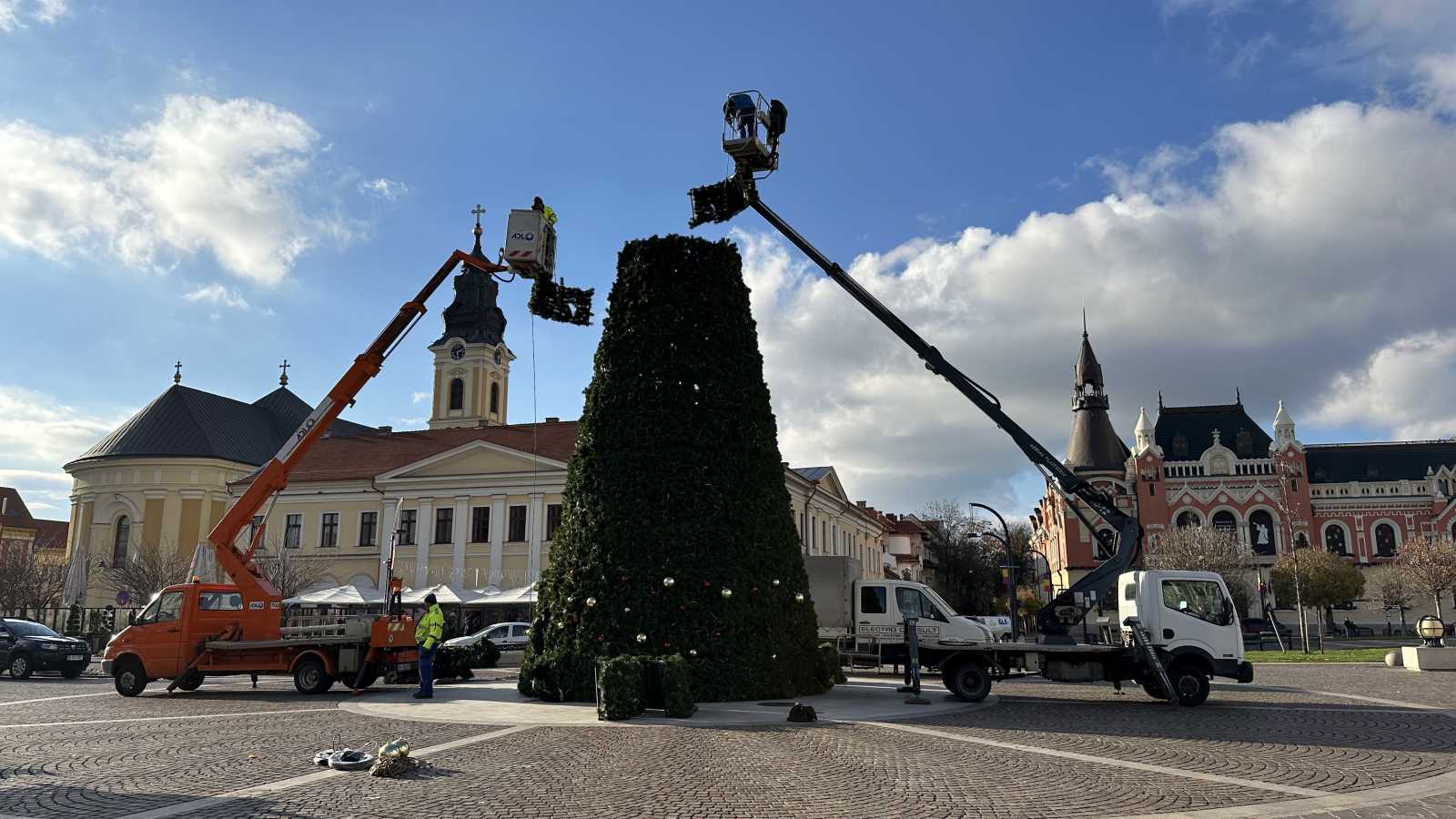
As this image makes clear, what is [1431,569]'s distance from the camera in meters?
48.5

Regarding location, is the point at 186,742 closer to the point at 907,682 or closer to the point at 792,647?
the point at 792,647

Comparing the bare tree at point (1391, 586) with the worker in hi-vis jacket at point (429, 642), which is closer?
the worker in hi-vis jacket at point (429, 642)

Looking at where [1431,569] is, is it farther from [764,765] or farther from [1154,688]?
[764,765]

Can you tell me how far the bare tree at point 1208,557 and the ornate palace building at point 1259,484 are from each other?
14.3m

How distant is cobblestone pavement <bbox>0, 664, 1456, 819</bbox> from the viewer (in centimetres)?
825

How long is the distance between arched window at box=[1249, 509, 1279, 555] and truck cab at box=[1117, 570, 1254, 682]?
69752mm

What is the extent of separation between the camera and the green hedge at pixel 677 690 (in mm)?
14383

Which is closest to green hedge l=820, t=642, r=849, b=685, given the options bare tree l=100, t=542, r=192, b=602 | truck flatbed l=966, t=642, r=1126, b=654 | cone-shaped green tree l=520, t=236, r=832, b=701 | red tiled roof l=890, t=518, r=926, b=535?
cone-shaped green tree l=520, t=236, r=832, b=701

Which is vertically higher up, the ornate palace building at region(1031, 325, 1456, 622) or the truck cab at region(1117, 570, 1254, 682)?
the ornate palace building at region(1031, 325, 1456, 622)

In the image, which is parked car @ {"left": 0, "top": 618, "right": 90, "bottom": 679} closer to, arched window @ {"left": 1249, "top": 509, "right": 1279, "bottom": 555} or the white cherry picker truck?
the white cherry picker truck

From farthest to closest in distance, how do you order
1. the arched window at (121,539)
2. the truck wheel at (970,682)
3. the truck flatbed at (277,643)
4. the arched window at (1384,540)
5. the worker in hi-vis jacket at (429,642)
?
the arched window at (1384,540) → the arched window at (121,539) → the truck flatbed at (277,643) → the truck wheel at (970,682) → the worker in hi-vis jacket at (429,642)

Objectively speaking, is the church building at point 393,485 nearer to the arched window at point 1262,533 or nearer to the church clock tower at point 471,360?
the church clock tower at point 471,360

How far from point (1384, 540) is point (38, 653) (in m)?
89.4

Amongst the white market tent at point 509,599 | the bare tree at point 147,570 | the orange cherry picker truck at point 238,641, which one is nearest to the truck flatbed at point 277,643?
the orange cherry picker truck at point 238,641
